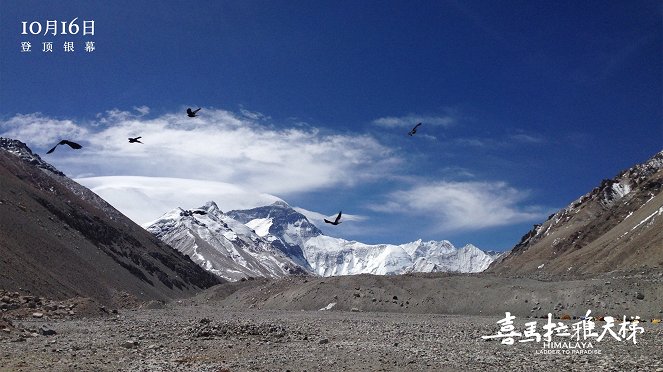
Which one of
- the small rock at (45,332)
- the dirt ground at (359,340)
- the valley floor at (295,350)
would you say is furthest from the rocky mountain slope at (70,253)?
the valley floor at (295,350)

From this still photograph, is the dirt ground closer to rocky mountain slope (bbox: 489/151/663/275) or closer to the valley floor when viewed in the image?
the valley floor

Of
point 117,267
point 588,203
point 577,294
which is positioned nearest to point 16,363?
point 577,294

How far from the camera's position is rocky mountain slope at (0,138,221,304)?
7306cm

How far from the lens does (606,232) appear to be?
137 meters

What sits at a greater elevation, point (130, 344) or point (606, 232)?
point (606, 232)

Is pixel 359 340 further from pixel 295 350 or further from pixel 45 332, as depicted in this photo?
pixel 45 332

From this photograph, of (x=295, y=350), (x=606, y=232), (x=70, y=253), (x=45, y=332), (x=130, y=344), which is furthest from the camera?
(x=606, y=232)

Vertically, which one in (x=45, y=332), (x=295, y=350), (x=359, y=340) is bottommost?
(x=359, y=340)

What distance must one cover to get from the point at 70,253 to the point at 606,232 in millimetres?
117791

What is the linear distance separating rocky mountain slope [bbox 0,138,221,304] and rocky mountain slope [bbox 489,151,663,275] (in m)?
76.0

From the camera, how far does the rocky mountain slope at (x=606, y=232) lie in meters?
97.9

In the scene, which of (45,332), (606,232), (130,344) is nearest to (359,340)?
(130,344)

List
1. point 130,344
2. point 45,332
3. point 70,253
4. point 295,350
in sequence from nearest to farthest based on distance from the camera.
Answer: point 295,350 → point 130,344 → point 45,332 → point 70,253

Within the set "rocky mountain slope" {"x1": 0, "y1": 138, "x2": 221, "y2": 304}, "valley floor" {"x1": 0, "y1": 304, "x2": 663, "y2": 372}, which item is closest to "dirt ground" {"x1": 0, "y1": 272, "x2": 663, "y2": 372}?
"valley floor" {"x1": 0, "y1": 304, "x2": 663, "y2": 372}
